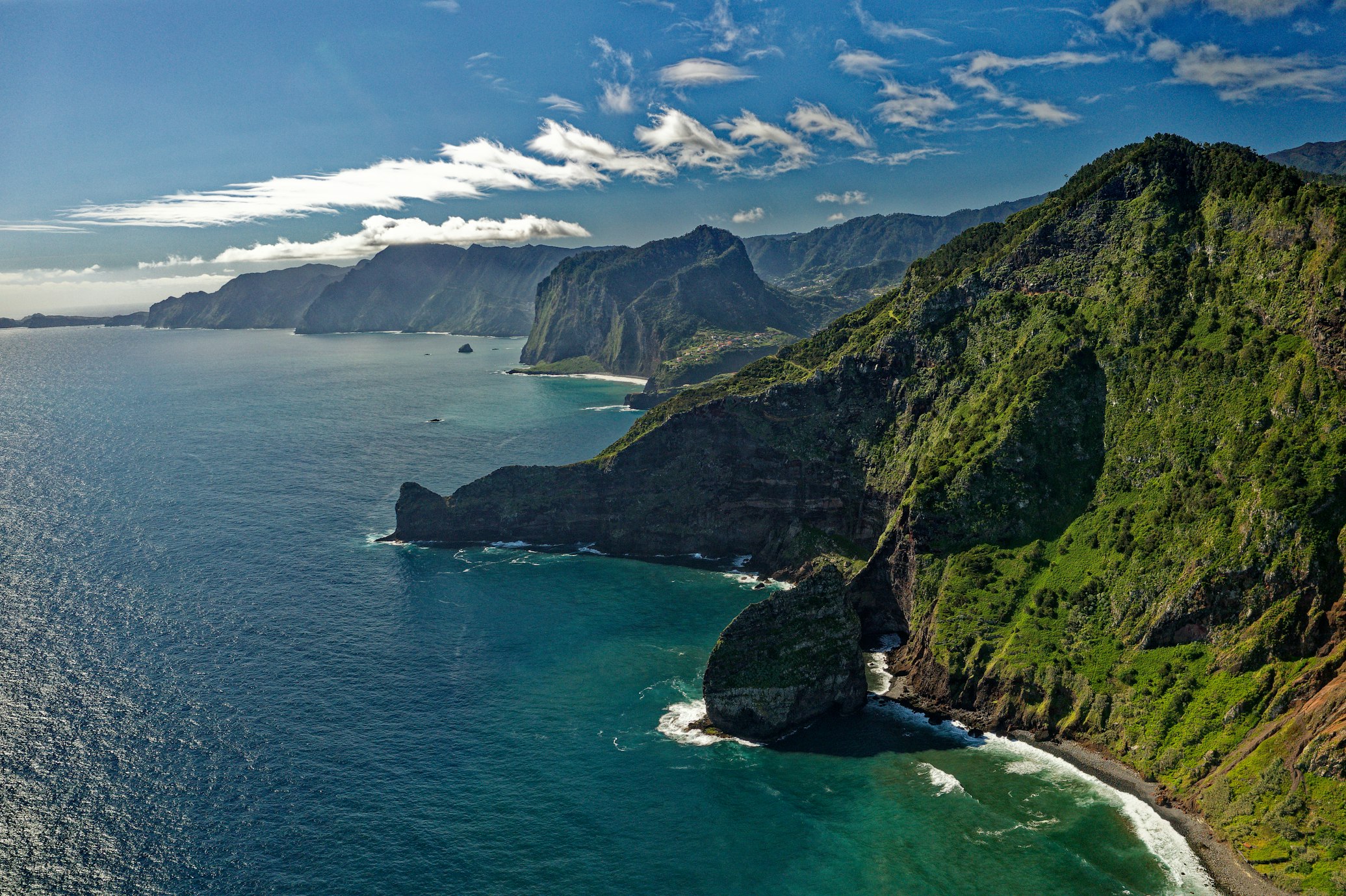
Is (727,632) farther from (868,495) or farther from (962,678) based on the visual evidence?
(868,495)

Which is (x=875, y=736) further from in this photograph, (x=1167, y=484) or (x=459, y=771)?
(x=1167, y=484)

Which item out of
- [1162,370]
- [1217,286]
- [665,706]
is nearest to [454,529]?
[665,706]

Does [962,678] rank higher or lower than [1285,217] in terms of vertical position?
lower

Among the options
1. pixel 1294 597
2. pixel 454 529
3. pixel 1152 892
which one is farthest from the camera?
pixel 454 529

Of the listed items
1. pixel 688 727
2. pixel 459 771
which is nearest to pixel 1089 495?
pixel 688 727

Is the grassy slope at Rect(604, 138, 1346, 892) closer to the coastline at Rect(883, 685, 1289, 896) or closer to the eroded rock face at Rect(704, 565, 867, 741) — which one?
the coastline at Rect(883, 685, 1289, 896)
